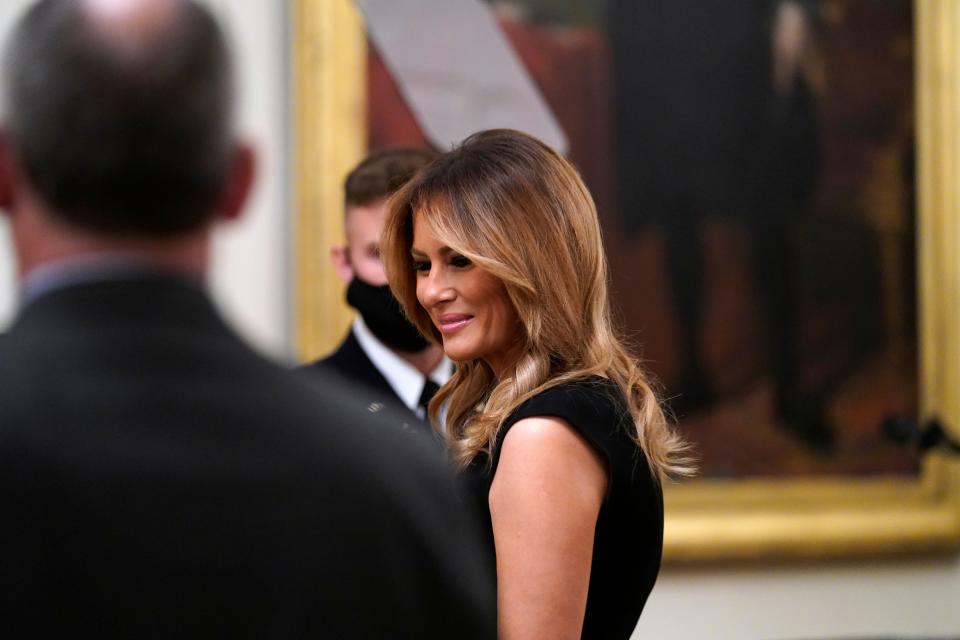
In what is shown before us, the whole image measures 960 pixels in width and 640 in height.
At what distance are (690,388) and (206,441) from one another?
4.15 meters

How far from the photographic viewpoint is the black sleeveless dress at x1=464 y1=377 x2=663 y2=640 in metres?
2.04

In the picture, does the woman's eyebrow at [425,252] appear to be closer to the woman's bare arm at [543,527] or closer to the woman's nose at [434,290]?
the woman's nose at [434,290]

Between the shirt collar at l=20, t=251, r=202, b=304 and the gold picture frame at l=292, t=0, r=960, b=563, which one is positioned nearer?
the shirt collar at l=20, t=251, r=202, b=304

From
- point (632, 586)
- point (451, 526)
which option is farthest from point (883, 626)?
point (451, 526)

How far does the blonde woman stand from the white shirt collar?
0.70m

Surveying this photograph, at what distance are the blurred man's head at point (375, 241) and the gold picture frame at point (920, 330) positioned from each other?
3.62ft

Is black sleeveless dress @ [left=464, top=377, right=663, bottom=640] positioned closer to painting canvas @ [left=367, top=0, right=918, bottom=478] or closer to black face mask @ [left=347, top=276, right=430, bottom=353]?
black face mask @ [left=347, top=276, right=430, bottom=353]

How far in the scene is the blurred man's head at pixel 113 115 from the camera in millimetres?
1010

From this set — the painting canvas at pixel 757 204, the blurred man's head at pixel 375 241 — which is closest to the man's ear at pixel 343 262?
the blurred man's head at pixel 375 241

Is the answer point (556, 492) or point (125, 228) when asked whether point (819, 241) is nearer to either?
point (556, 492)

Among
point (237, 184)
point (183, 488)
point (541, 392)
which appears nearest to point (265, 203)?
point (541, 392)

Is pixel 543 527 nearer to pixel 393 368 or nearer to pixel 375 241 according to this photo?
pixel 393 368

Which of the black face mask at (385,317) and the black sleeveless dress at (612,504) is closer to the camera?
the black sleeveless dress at (612,504)

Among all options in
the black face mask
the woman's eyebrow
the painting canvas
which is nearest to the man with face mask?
the black face mask
